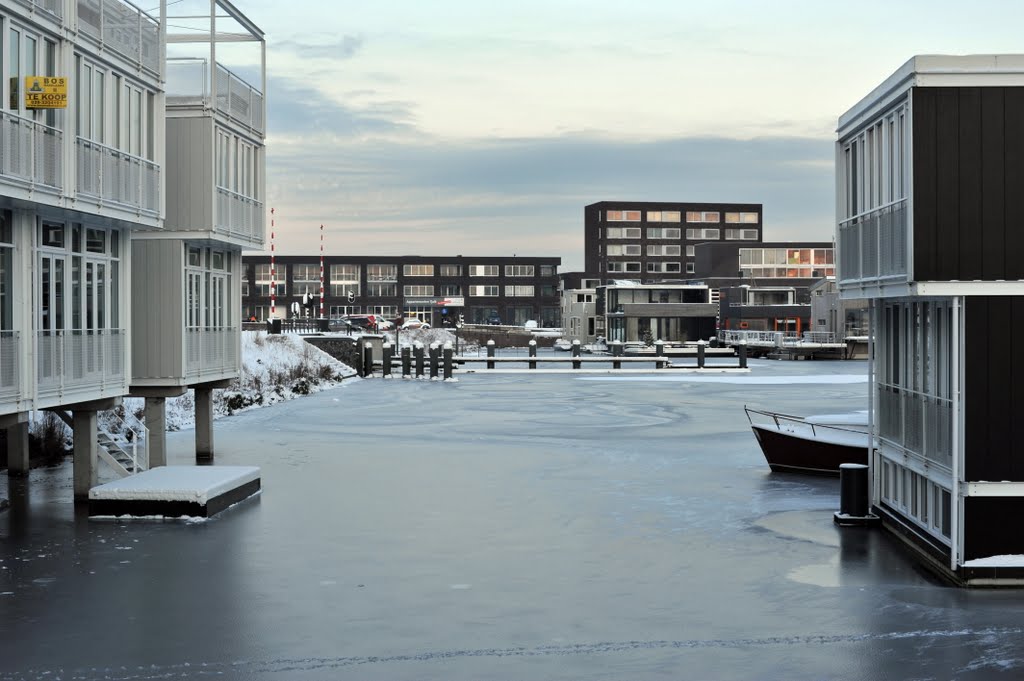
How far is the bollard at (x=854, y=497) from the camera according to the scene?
20.0 metres

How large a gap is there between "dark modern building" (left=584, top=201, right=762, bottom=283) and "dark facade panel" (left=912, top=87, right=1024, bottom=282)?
163 meters

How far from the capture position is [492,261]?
16500cm

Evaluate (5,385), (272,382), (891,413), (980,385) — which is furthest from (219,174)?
(272,382)

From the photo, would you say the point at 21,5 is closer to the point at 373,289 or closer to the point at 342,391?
the point at 342,391

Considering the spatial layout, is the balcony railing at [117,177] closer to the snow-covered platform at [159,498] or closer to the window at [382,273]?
the snow-covered platform at [159,498]

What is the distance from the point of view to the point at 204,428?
2989 centimetres

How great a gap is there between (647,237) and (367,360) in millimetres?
115647

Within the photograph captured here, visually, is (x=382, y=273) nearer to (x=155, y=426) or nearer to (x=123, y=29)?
(x=155, y=426)

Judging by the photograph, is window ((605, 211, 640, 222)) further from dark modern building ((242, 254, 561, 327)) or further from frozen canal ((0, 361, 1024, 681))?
frozen canal ((0, 361, 1024, 681))

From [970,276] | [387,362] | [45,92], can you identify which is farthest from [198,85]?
[387,362]

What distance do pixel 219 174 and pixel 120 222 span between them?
542 centimetres

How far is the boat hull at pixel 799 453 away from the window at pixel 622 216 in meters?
154

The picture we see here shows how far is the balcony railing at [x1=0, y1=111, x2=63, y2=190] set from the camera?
57.5ft

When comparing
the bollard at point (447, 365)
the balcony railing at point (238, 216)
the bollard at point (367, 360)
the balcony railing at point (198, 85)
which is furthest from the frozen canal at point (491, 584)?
the bollard at point (367, 360)
